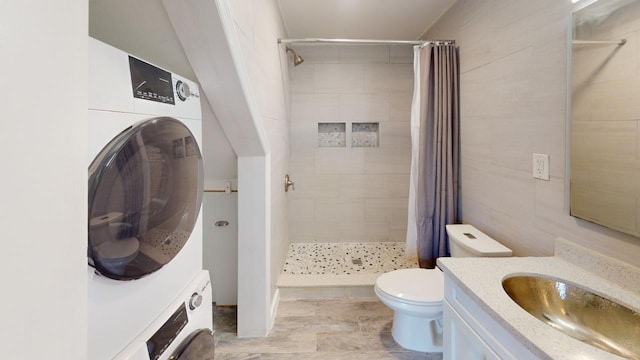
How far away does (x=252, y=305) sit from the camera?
2059 mm

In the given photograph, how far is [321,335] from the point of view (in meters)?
2.09

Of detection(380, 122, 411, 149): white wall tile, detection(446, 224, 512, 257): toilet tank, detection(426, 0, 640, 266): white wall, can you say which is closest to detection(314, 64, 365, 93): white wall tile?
detection(380, 122, 411, 149): white wall tile

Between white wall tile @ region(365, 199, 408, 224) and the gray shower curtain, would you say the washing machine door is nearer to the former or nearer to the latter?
the gray shower curtain

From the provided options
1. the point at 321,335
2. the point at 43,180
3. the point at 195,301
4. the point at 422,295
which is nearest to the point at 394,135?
the point at 422,295

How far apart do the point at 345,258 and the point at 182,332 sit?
228cm

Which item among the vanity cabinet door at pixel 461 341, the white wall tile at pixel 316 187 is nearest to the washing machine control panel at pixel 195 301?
the vanity cabinet door at pixel 461 341

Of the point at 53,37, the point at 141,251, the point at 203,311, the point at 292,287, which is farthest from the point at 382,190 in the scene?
the point at 53,37

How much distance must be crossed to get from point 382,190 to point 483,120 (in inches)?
63.9

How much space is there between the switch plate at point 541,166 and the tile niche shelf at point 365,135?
2.06 m

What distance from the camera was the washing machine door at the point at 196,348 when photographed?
1.03 meters

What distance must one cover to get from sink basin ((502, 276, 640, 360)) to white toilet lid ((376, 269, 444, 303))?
0.59 m

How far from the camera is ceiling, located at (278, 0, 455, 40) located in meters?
2.51

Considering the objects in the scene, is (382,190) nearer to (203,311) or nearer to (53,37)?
(203,311)

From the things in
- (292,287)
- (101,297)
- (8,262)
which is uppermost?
(8,262)
